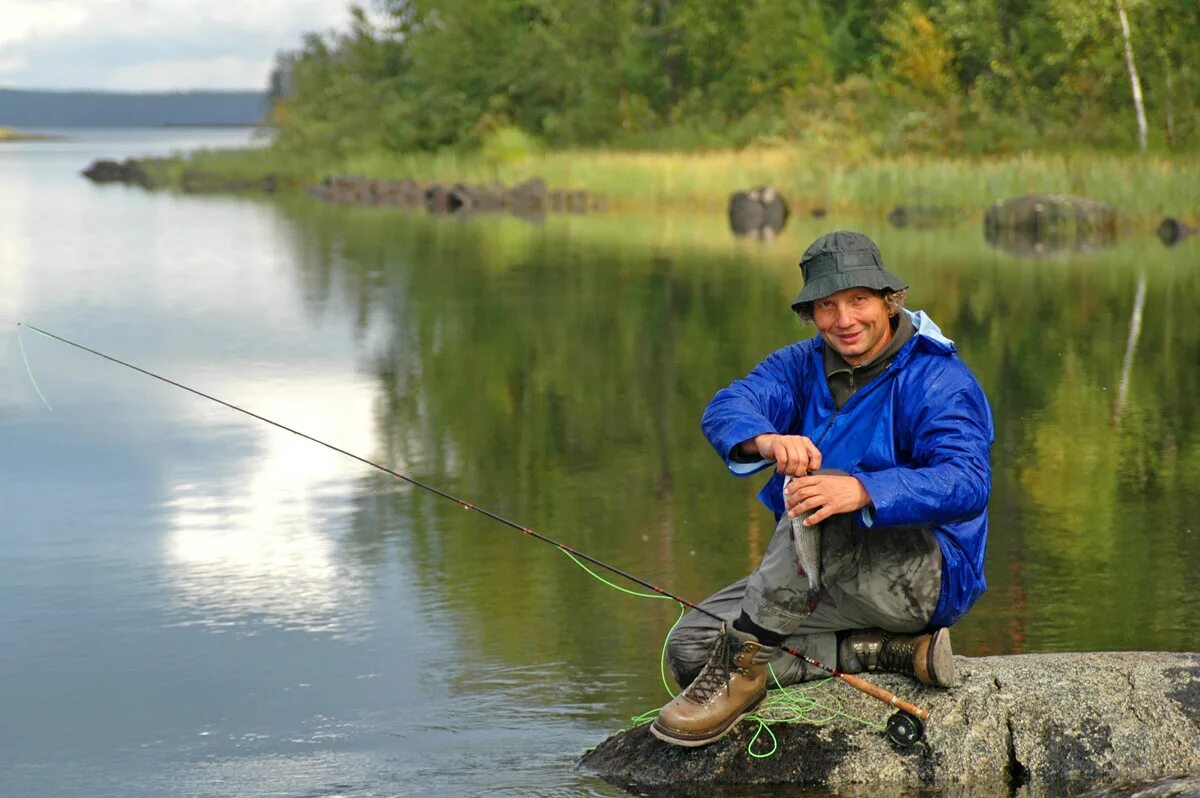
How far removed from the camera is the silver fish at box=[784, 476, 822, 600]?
14.5 ft

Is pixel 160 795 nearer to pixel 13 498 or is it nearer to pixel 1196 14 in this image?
pixel 13 498

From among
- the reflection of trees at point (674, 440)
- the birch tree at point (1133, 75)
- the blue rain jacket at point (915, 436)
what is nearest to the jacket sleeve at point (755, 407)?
the blue rain jacket at point (915, 436)

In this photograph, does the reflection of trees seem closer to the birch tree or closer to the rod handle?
the rod handle

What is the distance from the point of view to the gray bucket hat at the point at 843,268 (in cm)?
457

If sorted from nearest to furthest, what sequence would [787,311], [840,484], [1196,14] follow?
[840,484], [787,311], [1196,14]

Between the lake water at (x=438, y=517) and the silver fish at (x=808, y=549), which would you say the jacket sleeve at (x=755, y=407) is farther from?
the lake water at (x=438, y=517)

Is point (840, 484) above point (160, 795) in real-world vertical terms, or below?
above

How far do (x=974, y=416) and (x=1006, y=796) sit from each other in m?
1.03

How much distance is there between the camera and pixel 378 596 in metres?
7.18

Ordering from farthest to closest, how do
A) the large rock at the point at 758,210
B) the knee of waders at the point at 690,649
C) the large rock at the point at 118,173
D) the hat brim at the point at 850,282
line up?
the large rock at the point at 118,173, the large rock at the point at 758,210, the knee of waders at the point at 690,649, the hat brim at the point at 850,282

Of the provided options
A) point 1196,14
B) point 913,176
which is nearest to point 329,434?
point 913,176

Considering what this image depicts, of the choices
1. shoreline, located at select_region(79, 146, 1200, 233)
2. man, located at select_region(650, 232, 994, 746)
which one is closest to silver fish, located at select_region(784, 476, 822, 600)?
man, located at select_region(650, 232, 994, 746)

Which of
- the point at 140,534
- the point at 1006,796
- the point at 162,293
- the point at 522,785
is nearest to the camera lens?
the point at 1006,796

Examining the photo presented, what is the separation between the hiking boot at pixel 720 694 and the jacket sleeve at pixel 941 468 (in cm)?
60
